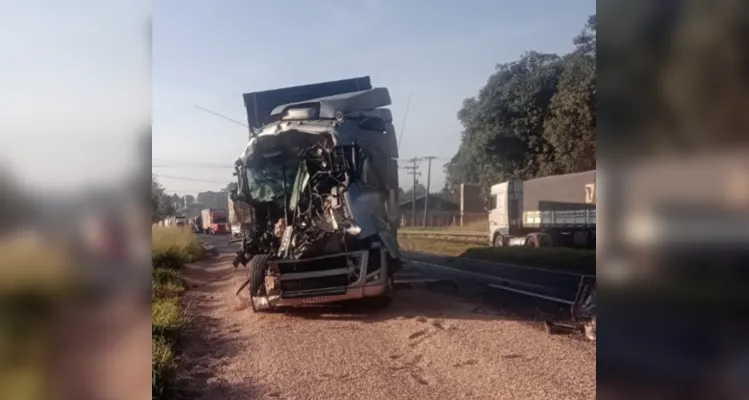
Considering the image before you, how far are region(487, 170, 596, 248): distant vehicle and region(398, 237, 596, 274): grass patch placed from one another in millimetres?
339

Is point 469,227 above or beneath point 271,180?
beneath

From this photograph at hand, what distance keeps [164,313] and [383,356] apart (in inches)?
91.2

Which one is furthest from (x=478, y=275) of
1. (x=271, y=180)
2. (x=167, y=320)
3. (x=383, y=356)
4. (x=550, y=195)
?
(x=167, y=320)

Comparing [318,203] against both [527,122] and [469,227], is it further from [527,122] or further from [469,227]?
[469,227]

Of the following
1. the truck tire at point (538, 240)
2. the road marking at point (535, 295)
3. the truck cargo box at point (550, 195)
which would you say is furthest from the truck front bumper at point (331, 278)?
the truck tire at point (538, 240)

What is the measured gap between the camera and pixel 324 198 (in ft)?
22.3

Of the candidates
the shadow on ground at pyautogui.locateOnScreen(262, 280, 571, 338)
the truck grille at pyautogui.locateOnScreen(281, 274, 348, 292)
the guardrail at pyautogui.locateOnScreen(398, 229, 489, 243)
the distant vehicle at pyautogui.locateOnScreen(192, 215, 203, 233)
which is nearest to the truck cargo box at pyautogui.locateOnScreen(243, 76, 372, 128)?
the truck grille at pyautogui.locateOnScreen(281, 274, 348, 292)

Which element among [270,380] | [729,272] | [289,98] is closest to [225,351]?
[270,380]

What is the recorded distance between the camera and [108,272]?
142cm

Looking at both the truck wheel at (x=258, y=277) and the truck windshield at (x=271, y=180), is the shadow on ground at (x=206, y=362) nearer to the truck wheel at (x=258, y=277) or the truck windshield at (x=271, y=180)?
the truck wheel at (x=258, y=277)

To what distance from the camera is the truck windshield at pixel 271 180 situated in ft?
24.3

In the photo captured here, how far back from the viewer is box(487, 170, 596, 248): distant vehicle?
1192 cm

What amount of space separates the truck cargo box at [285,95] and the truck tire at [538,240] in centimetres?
768

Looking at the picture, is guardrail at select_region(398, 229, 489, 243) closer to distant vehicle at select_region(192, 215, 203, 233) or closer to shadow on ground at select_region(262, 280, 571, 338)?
shadow on ground at select_region(262, 280, 571, 338)
